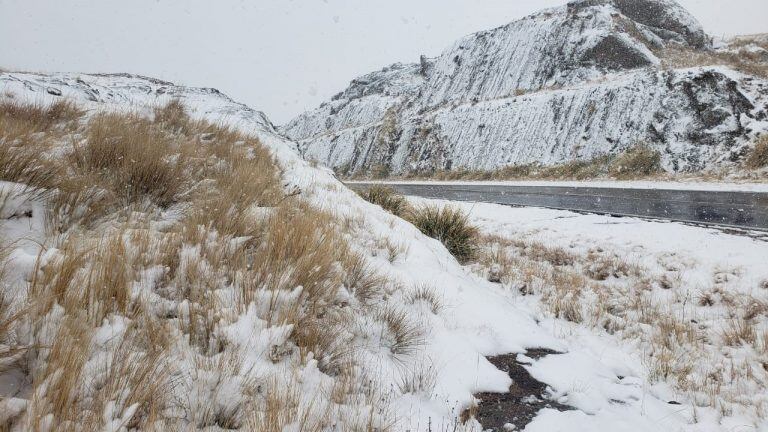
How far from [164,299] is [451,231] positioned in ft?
18.8

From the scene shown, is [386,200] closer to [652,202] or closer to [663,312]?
[663,312]

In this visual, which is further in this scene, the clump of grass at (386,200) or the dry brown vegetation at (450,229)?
the clump of grass at (386,200)

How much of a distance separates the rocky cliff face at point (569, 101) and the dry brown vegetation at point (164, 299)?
13627mm

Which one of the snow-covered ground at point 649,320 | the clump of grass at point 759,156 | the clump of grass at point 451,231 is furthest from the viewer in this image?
the clump of grass at point 759,156

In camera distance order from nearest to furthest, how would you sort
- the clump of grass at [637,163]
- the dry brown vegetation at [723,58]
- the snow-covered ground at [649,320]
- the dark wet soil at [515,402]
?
the dark wet soil at [515,402] < the snow-covered ground at [649,320] < the clump of grass at [637,163] < the dry brown vegetation at [723,58]

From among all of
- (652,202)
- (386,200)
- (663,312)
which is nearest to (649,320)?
(663,312)

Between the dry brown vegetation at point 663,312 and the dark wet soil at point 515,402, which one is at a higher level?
the dry brown vegetation at point 663,312

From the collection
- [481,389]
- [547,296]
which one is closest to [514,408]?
[481,389]

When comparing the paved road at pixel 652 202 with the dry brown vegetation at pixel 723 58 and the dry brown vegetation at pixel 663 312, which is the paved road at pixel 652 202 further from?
the dry brown vegetation at pixel 723 58

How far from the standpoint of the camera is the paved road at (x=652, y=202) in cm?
870

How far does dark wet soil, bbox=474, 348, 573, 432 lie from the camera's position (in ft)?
7.49

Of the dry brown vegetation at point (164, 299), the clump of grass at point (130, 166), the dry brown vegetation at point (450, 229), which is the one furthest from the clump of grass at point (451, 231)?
the clump of grass at point (130, 166)

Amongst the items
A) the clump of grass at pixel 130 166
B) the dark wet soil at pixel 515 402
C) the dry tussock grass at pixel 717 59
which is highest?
the dry tussock grass at pixel 717 59

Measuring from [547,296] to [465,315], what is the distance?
2.09 meters
